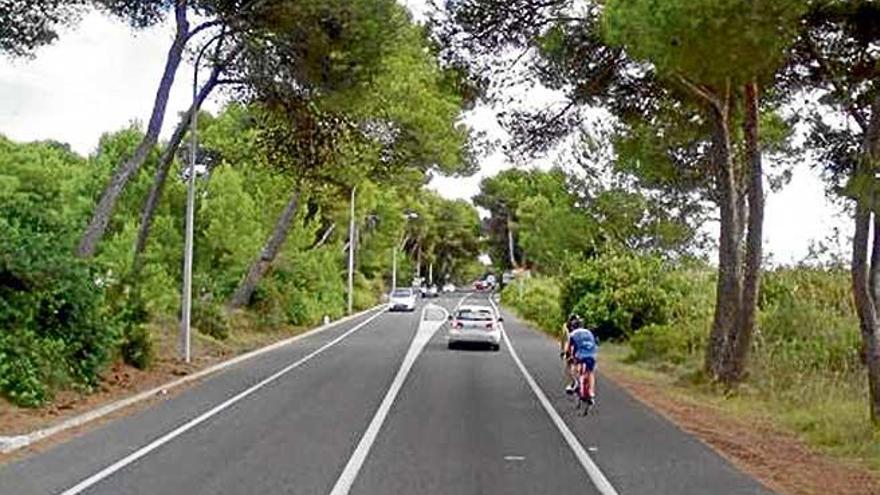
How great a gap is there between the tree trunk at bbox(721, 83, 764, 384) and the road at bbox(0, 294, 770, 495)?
269 centimetres

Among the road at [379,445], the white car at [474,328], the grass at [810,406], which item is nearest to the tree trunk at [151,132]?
→ the road at [379,445]

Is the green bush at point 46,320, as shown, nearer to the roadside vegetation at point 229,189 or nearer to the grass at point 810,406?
the roadside vegetation at point 229,189

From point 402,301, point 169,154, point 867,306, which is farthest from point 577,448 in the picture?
point 402,301

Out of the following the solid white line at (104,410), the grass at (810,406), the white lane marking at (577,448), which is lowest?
the solid white line at (104,410)

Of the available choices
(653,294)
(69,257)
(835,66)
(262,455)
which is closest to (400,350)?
(653,294)

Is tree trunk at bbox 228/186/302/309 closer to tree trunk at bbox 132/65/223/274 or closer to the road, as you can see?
tree trunk at bbox 132/65/223/274

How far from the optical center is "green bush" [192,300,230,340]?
41156 mm

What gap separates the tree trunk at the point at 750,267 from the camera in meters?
25.8

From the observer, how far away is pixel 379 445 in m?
16.5

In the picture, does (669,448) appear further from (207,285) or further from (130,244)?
(207,285)

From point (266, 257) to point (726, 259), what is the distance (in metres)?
25.1

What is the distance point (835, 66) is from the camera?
21.0m


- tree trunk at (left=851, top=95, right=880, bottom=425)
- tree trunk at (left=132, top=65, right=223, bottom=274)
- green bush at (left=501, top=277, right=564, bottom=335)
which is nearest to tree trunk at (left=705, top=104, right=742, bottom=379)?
tree trunk at (left=851, top=95, right=880, bottom=425)

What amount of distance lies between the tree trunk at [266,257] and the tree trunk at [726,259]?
2382 cm
